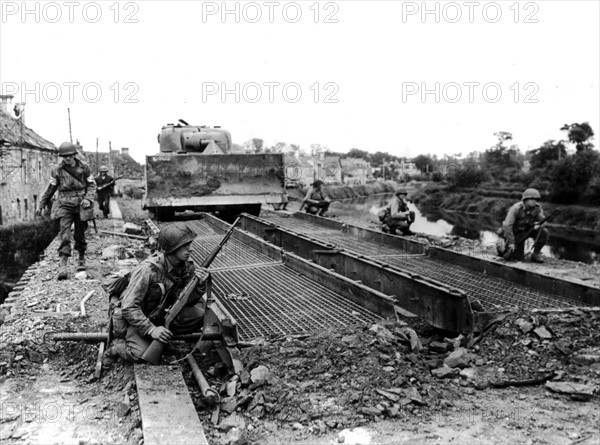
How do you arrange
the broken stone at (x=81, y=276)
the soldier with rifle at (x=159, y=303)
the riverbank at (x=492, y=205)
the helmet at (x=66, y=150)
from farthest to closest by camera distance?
the riverbank at (x=492, y=205) < the helmet at (x=66, y=150) < the broken stone at (x=81, y=276) < the soldier with rifle at (x=159, y=303)

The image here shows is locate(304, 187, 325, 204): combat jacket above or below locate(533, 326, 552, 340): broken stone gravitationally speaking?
above

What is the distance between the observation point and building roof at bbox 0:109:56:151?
69.4 feet

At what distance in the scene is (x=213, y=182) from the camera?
47.3ft

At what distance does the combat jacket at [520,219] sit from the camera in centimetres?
1001

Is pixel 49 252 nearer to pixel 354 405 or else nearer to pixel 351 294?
pixel 351 294

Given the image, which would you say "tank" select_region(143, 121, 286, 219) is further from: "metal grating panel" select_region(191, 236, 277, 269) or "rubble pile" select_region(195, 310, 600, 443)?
"rubble pile" select_region(195, 310, 600, 443)

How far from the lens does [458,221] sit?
3525 cm

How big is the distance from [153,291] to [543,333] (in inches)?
123

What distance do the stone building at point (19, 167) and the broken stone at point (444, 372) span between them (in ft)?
61.4

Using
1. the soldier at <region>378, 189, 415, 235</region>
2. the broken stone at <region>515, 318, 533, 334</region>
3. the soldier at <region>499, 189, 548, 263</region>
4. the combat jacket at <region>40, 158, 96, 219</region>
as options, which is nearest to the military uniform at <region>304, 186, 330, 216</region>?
the soldier at <region>378, 189, 415, 235</region>

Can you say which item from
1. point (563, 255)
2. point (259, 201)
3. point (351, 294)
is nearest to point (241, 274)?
point (351, 294)

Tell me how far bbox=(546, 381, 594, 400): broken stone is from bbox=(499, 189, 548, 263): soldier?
19.9 feet

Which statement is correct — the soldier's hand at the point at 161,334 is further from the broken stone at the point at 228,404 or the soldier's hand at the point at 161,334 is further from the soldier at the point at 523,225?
the soldier at the point at 523,225

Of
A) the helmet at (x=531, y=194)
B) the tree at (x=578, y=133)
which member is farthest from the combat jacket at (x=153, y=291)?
the tree at (x=578, y=133)
